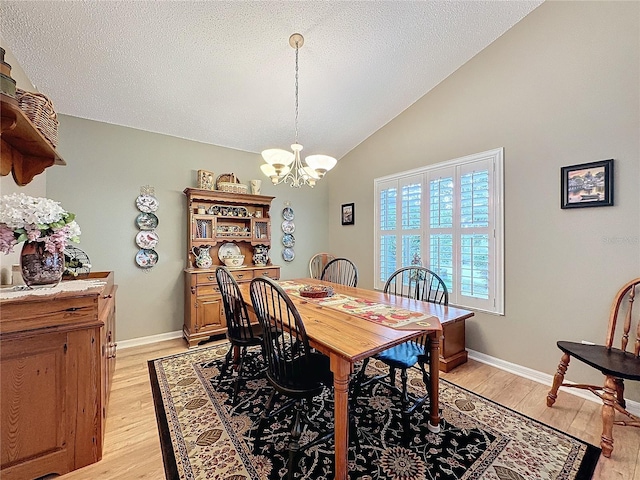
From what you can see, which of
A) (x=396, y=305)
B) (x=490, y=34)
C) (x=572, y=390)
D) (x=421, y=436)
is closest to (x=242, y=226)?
(x=396, y=305)

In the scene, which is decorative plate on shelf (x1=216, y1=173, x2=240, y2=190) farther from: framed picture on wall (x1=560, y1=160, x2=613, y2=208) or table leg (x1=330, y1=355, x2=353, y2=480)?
framed picture on wall (x1=560, y1=160, x2=613, y2=208)

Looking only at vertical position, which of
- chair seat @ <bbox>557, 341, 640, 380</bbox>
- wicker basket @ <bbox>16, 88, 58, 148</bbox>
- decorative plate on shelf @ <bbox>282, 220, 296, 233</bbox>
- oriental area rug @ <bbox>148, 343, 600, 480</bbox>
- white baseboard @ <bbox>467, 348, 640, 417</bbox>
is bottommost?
oriental area rug @ <bbox>148, 343, 600, 480</bbox>

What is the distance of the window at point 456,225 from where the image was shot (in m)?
2.76

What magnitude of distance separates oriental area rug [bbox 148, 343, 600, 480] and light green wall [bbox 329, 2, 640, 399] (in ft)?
3.12

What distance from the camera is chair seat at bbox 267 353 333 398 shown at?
1.50m

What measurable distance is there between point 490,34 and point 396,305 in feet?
9.03

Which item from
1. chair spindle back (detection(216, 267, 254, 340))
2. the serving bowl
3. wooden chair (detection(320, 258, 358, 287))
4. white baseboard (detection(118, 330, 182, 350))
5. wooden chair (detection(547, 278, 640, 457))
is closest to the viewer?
wooden chair (detection(547, 278, 640, 457))

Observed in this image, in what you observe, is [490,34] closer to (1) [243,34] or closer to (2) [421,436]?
(1) [243,34]

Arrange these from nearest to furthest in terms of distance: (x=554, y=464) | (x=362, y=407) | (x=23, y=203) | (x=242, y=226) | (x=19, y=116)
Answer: (x=19, y=116) < (x=23, y=203) < (x=554, y=464) < (x=362, y=407) < (x=242, y=226)

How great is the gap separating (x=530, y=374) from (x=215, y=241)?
12.1 feet

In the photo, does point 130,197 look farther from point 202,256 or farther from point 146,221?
point 202,256

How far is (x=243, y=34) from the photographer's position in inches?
90.8

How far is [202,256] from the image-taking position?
11.7ft

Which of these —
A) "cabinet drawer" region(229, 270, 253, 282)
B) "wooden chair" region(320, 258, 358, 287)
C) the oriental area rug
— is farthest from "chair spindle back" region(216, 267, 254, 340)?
"wooden chair" region(320, 258, 358, 287)
